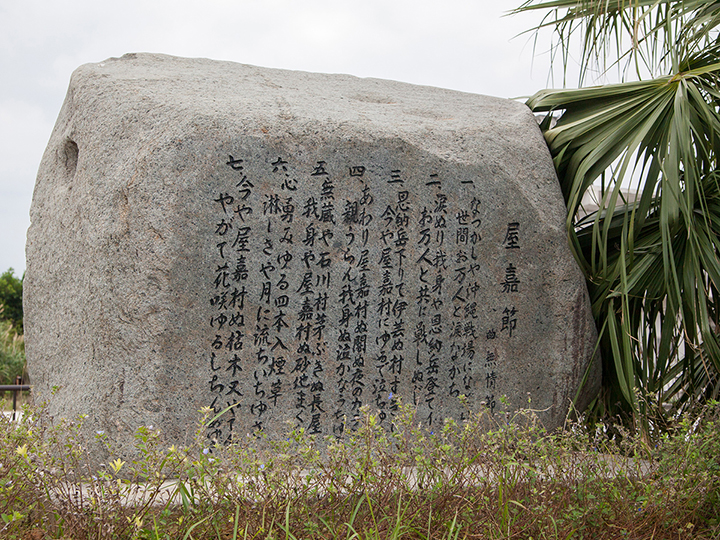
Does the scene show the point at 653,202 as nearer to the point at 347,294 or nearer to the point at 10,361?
the point at 347,294

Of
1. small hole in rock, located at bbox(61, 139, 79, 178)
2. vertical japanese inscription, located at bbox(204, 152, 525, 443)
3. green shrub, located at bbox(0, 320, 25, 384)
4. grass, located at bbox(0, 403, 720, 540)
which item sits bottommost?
green shrub, located at bbox(0, 320, 25, 384)

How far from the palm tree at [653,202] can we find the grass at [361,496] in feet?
2.69

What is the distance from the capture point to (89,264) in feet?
10.1

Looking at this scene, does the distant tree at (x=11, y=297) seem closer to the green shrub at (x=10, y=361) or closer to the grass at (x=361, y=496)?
the green shrub at (x=10, y=361)

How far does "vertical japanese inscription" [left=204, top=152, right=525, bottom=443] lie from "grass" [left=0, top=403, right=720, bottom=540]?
0.75 metres

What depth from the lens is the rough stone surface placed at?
2939 millimetres

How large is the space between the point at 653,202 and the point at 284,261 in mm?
2291

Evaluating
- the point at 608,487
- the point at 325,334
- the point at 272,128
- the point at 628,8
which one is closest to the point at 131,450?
the point at 325,334

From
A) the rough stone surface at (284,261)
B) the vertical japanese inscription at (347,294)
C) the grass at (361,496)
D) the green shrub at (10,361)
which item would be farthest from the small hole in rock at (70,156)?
the green shrub at (10,361)

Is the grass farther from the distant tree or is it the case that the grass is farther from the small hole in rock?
the distant tree

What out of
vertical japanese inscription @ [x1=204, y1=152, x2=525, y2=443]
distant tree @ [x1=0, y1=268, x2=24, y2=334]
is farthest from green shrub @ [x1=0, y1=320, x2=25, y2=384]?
vertical japanese inscription @ [x1=204, y1=152, x2=525, y2=443]

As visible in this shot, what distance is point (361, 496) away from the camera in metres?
2.14

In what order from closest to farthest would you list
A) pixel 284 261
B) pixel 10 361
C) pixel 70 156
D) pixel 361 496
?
pixel 361 496 < pixel 284 261 < pixel 70 156 < pixel 10 361

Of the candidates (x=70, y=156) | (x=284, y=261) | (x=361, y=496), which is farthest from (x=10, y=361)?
(x=361, y=496)
